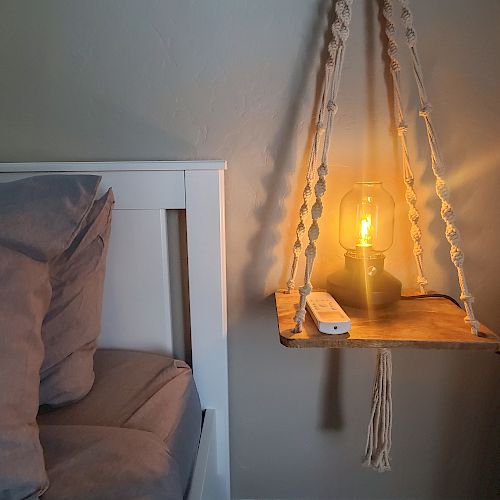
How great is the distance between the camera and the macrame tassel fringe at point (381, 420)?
35.3 inches

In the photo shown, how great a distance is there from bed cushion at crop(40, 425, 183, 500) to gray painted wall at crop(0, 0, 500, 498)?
1.33ft

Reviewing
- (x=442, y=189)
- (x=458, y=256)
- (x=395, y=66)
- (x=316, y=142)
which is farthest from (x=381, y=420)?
(x=395, y=66)

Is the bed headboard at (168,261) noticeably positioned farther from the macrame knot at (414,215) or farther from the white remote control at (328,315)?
the macrame knot at (414,215)

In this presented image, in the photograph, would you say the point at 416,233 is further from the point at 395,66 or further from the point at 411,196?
the point at 395,66

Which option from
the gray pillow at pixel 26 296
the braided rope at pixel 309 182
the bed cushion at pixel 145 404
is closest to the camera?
the gray pillow at pixel 26 296

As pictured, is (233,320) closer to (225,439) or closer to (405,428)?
(225,439)

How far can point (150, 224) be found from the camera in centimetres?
91

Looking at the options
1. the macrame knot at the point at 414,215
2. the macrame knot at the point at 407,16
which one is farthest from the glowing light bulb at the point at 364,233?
the macrame knot at the point at 407,16

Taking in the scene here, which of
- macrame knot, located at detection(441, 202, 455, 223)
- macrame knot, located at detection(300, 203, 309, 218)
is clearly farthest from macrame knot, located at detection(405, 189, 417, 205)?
macrame knot, located at detection(300, 203, 309, 218)

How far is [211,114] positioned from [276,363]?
0.59 m

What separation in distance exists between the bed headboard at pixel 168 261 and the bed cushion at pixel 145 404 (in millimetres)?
66

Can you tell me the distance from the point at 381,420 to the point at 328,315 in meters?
0.34

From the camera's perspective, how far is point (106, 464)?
583 mm

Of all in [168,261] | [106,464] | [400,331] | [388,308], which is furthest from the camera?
[168,261]
